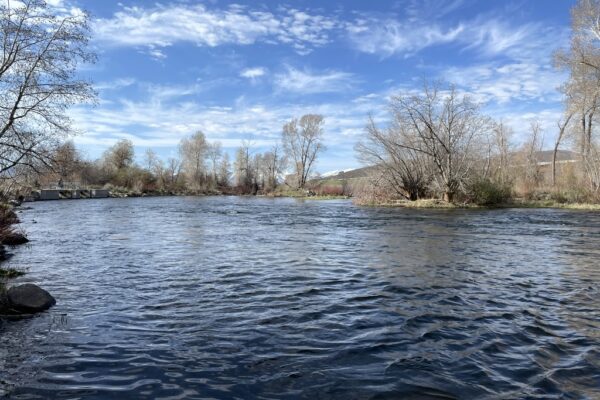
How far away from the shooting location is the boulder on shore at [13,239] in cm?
1605

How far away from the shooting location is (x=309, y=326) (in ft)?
23.0

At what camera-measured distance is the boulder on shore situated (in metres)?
16.0

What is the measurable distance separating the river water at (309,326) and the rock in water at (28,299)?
16.3 inches

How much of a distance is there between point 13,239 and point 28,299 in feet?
34.4

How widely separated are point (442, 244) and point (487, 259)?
321cm

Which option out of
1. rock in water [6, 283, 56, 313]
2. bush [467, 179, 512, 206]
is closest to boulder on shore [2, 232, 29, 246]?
rock in water [6, 283, 56, 313]

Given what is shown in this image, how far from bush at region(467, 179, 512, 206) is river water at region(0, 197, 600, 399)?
24.9 meters

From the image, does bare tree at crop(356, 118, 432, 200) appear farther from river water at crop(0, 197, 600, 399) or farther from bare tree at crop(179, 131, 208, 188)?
bare tree at crop(179, 131, 208, 188)

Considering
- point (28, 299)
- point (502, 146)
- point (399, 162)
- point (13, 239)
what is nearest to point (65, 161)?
point (13, 239)

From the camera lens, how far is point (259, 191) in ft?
295

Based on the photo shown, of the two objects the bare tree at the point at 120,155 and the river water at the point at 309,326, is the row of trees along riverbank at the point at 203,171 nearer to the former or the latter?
the bare tree at the point at 120,155

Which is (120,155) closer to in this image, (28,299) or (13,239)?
(13,239)

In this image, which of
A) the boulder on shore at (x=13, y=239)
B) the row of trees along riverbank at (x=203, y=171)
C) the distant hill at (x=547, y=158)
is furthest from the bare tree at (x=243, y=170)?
the boulder on shore at (x=13, y=239)

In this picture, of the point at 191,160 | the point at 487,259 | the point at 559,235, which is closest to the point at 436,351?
the point at 487,259
